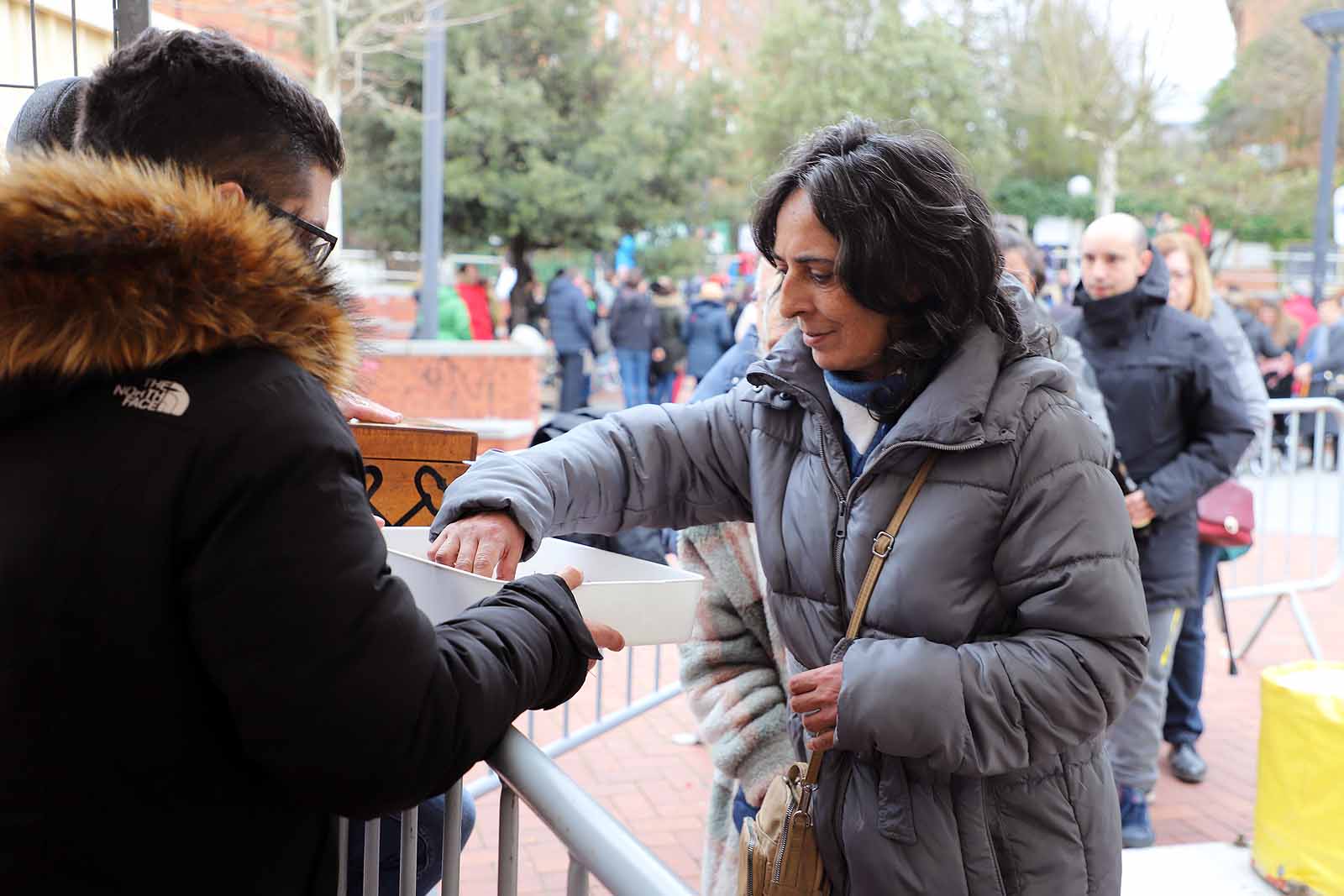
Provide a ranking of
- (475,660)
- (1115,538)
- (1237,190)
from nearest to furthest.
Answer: (475,660)
(1115,538)
(1237,190)

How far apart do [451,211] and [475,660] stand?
80.6 ft

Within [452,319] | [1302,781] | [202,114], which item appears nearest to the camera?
[202,114]

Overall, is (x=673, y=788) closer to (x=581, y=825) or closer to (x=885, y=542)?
(x=885, y=542)

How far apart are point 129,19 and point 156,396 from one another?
166cm

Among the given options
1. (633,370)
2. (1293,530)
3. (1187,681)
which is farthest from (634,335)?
(1187,681)

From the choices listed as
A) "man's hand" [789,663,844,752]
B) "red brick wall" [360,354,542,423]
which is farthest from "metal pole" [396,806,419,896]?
"red brick wall" [360,354,542,423]

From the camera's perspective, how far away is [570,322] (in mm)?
16203

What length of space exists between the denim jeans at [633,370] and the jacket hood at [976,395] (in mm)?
14404

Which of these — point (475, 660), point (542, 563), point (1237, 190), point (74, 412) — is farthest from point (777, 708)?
point (1237, 190)

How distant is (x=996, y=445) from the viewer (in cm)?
192

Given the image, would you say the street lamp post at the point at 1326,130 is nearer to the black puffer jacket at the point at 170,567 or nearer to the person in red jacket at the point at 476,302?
the person in red jacket at the point at 476,302

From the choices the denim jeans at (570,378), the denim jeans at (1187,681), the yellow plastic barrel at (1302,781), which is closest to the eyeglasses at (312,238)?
the yellow plastic barrel at (1302,781)

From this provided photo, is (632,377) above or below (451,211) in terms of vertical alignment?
below

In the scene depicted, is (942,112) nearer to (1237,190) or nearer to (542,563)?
(1237,190)
